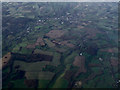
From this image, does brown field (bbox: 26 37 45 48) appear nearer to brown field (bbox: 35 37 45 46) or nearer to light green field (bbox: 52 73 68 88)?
brown field (bbox: 35 37 45 46)

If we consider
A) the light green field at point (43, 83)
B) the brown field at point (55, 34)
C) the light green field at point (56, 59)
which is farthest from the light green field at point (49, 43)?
the light green field at point (43, 83)

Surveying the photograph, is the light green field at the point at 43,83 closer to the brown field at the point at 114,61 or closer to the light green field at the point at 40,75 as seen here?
the light green field at the point at 40,75

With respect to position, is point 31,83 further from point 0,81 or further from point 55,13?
point 55,13

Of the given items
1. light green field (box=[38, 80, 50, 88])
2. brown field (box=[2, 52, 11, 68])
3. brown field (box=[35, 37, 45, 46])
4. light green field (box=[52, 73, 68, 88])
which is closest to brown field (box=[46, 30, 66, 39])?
brown field (box=[35, 37, 45, 46])

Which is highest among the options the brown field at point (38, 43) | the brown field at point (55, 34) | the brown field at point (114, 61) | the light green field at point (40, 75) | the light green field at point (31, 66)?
the brown field at point (55, 34)

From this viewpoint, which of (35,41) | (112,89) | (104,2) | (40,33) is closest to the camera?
(112,89)

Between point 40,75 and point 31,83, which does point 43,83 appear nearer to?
point 31,83

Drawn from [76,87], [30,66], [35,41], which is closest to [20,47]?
[35,41]

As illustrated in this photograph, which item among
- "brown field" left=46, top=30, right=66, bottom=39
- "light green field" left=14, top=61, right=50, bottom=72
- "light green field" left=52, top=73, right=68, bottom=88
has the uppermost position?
"brown field" left=46, top=30, right=66, bottom=39
